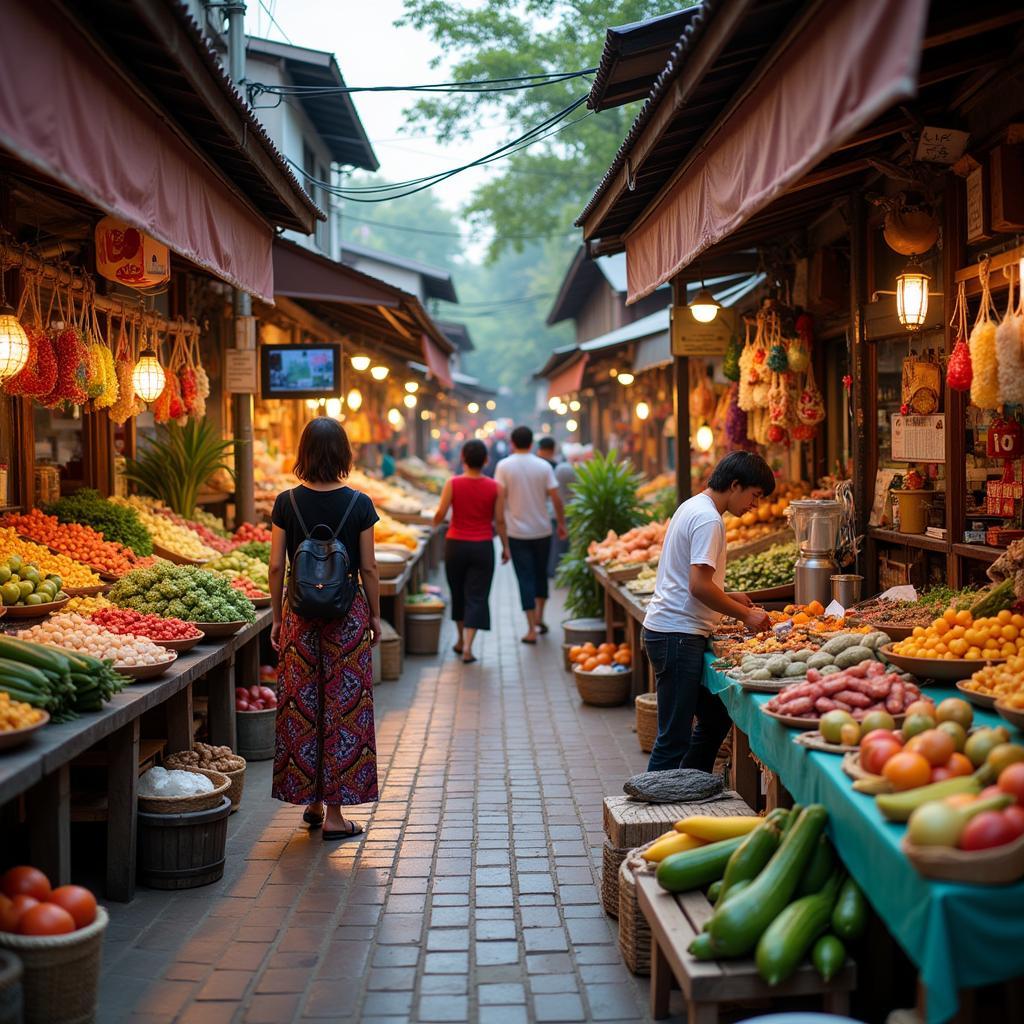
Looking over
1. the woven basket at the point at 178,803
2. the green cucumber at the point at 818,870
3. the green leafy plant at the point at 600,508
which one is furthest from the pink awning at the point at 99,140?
the green leafy plant at the point at 600,508

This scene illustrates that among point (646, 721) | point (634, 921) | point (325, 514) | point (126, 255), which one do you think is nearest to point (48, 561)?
point (126, 255)

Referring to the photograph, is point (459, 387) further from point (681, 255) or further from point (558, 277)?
point (681, 255)

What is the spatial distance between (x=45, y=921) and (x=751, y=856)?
2.39 metres

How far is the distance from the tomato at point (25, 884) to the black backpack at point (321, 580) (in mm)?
2109

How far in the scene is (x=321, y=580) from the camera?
19.9ft

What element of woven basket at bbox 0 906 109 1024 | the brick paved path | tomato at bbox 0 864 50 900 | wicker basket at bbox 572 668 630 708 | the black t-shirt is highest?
the black t-shirt

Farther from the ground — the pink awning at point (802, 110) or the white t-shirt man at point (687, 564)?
the pink awning at point (802, 110)

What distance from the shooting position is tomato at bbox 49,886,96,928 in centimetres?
413

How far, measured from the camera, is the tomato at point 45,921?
13.0ft

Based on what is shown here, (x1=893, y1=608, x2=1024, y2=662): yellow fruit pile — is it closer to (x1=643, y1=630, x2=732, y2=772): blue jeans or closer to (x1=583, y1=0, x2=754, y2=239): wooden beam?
(x1=643, y1=630, x2=732, y2=772): blue jeans

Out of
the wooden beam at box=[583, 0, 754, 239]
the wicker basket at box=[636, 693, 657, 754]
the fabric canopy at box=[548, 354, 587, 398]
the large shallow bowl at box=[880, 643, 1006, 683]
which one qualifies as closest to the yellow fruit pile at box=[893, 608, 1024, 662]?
the large shallow bowl at box=[880, 643, 1006, 683]

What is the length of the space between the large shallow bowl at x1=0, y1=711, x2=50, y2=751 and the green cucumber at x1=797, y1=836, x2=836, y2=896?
2.77 metres

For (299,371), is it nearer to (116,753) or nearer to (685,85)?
(116,753)

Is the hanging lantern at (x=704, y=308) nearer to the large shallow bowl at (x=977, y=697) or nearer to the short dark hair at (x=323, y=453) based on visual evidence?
the short dark hair at (x=323, y=453)
